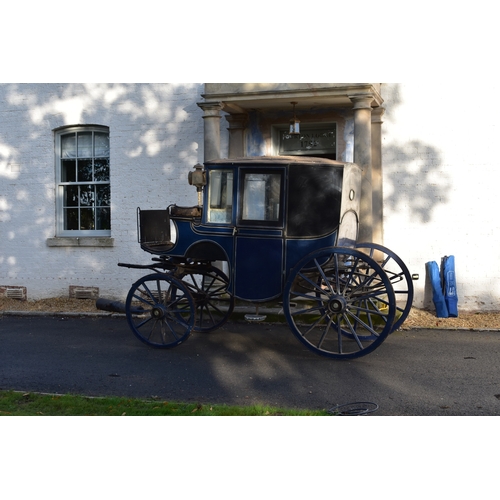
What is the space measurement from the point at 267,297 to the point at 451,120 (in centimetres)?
488

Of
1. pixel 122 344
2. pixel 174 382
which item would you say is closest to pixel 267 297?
pixel 174 382

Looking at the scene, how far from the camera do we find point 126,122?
12180 millimetres

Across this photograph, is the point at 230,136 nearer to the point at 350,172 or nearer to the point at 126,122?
the point at 126,122

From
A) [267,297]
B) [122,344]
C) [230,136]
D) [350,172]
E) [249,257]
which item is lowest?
[122,344]

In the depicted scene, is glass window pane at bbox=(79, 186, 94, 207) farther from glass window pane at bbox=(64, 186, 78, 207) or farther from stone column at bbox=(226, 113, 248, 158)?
stone column at bbox=(226, 113, 248, 158)

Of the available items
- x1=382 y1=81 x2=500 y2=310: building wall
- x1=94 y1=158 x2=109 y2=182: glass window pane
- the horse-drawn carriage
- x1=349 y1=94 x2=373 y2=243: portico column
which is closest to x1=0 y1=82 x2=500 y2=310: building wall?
x1=382 y1=81 x2=500 y2=310: building wall

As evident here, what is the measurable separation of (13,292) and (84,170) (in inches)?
109

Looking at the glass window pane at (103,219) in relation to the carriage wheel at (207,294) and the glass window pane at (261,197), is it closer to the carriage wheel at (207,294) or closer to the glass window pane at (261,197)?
the carriage wheel at (207,294)

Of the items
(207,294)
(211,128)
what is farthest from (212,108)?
(207,294)

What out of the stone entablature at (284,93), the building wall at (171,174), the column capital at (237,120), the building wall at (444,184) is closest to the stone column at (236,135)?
the column capital at (237,120)

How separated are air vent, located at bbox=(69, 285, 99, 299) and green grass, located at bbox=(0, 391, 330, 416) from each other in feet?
21.1

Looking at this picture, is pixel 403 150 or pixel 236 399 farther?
pixel 403 150

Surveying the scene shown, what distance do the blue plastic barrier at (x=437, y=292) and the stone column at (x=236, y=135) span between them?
3.80m

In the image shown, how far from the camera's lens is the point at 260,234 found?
7.65 metres
